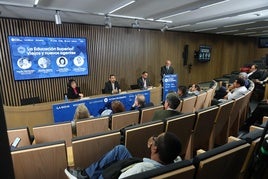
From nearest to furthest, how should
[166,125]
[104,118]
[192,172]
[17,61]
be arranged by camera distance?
[192,172] < [166,125] < [104,118] < [17,61]

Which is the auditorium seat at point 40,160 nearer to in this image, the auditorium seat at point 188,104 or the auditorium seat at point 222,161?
the auditorium seat at point 222,161

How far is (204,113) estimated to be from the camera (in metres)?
2.50

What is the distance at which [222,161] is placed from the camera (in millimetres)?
1359

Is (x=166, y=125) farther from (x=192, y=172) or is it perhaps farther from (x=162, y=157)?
(x=192, y=172)

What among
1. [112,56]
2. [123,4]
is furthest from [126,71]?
[123,4]

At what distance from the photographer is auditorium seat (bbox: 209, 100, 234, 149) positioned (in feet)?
9.22

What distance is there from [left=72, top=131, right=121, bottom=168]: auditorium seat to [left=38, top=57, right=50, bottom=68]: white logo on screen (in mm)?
4504

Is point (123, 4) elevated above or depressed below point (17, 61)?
above

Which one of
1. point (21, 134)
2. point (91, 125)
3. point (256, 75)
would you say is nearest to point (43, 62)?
point (21, 134)

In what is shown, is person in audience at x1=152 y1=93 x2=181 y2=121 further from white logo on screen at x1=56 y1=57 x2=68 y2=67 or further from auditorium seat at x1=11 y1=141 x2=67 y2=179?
white logo on screen at x1=56 y1=57 x2=68 y2=67

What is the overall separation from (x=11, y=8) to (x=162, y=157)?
174 inches

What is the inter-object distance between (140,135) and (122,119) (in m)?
0.62

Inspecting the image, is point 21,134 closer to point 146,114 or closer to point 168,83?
point 146,114

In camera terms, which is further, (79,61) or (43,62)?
(79,61)
